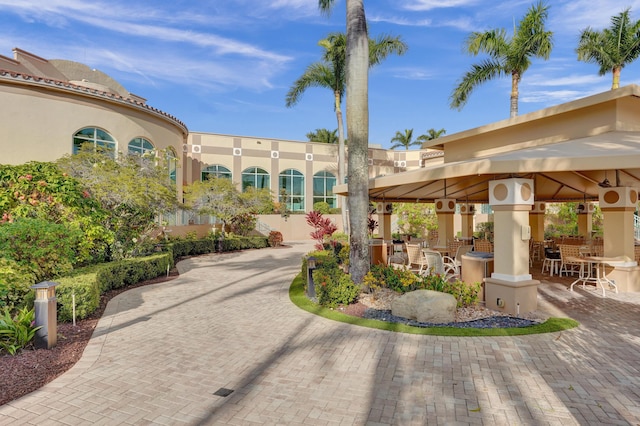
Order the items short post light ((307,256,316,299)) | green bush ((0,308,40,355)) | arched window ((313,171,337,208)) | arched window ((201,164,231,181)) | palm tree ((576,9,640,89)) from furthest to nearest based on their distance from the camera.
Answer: arched window ((313,171,337,208)) → arched window ((201,164,231,181)) → palm tree ((576,9,640,89)) → short post light ((307,256,316,299)) → green bush ((0,308,40,355))

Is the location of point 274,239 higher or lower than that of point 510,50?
lower

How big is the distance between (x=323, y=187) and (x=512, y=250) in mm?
27973

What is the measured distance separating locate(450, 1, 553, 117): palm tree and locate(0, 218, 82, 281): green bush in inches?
749

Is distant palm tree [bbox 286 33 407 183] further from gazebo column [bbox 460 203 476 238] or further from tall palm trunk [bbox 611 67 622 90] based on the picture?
tall palm trunk [bbox 611 67 622 90]

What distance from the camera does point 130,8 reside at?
12523mm

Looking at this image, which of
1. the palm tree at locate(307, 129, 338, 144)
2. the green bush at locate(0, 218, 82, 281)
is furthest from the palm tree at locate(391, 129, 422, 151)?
the green bush at locate(0, 218, 82, 281)

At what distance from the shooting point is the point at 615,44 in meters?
20.1

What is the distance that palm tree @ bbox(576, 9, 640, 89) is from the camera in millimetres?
19870

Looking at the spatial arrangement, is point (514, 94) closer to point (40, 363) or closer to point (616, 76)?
point (616, 76)

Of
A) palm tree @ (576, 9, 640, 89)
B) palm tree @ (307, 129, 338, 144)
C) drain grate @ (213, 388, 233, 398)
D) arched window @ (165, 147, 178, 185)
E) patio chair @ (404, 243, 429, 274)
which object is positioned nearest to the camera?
drain grate @ (213, 388, 233, 398)

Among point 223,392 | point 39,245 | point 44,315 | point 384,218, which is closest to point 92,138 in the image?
point 39,245

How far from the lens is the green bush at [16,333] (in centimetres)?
507

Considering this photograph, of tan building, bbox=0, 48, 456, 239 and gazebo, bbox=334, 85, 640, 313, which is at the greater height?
tan building, bbox=0, 48, 456, 239

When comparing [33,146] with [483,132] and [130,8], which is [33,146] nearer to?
[130,8]
